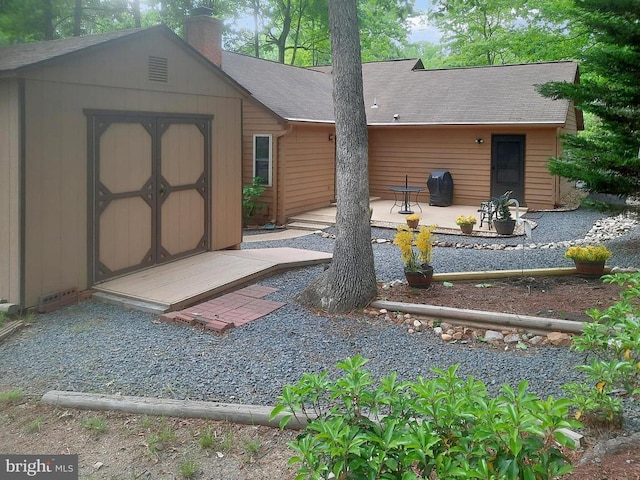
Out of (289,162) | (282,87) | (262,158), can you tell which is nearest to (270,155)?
(262,158)

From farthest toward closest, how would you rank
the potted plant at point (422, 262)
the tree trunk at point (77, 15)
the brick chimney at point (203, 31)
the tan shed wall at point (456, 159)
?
the tree trunk at point (77, 15) → the tan shed wall at point (456, 159) → the brick chimney at point (203, 31) → the potted plant at point (422, 262)

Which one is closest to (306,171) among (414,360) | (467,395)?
(414,360)

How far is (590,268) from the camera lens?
7629 millimetres

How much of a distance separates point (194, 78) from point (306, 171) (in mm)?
6938

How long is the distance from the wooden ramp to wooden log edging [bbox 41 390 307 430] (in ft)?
7.35

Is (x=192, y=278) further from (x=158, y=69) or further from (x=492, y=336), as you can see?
(x=492, y=336)

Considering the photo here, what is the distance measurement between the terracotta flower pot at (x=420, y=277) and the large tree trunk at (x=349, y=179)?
2.06 ft

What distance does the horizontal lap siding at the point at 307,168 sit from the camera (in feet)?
47.7

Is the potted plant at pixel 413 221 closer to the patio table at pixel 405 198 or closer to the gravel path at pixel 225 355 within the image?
the patio table at pixel 405 198

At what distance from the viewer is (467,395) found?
266 cm

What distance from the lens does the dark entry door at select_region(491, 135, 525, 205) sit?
15.7m

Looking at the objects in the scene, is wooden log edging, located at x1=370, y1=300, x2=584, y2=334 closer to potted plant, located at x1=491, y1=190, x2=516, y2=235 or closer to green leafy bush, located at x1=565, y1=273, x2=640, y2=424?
green leafy bush, located at x1=565, y1=273, x2=640, y2=424

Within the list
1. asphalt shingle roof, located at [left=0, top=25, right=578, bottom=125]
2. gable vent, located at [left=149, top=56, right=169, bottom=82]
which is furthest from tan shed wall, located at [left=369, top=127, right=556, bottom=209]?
gable vent, located at [left=149, top=56, right=169, bottom=82]

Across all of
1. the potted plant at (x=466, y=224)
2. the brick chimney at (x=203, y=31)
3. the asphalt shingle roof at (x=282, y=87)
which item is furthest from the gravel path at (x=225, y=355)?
the asphalt shingle roof at (x=282, y=87)
